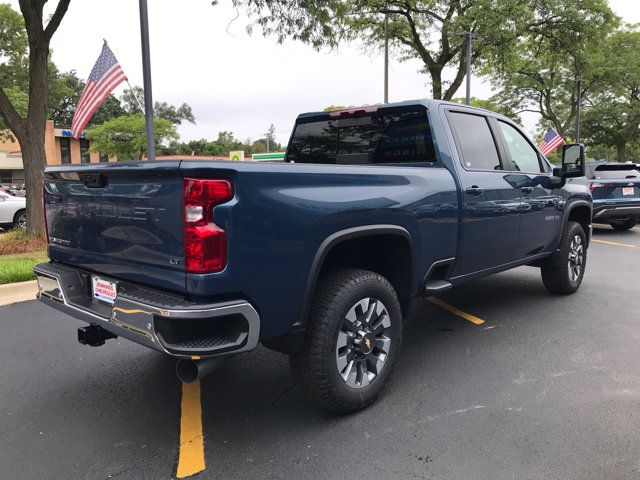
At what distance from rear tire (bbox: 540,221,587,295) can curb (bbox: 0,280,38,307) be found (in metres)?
5.90

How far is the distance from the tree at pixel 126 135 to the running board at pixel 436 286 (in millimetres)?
38623

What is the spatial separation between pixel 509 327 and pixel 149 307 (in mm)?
3500

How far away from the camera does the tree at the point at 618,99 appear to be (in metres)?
29.2

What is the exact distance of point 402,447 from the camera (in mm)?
2693

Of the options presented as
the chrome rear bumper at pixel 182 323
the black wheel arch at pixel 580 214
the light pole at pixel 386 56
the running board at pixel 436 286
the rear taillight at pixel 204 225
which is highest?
the light pole at pixel 386 56

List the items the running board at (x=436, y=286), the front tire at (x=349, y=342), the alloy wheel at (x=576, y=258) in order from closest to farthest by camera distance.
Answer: the front tire at (x=349, y=342), the running board at (x=436, y=286), the alloy wheel at (x=576, y=258)

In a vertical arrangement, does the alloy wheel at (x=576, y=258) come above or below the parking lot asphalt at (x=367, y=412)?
above

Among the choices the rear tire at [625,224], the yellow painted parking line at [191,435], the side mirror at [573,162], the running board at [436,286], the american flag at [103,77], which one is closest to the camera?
the yellow painted parking line at [191,435]

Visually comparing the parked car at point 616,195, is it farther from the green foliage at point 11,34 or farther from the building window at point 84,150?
the building window at point 84,150

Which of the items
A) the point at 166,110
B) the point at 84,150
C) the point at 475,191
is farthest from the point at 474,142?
the point at 166,110

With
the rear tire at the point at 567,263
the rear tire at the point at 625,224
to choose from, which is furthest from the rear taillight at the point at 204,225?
the rear tire at the point at 625,224

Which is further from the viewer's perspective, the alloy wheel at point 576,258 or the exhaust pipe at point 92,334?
the alloy wheel at point 576,258

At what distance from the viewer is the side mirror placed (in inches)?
192

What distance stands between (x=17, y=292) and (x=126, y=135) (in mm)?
36900
